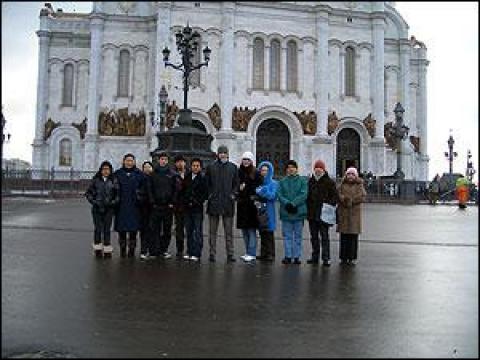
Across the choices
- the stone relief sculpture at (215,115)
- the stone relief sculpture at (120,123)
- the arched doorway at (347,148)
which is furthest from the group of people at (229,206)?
the arched doorway at (347,148)

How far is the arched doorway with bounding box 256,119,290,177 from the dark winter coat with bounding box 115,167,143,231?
35.8 metres

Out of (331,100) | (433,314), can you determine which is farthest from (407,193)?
(433,314)

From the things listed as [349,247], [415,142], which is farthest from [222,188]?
[415,142]

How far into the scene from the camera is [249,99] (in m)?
43.9

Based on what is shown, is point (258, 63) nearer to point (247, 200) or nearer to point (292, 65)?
point (292, 65)

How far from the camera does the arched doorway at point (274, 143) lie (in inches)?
1757

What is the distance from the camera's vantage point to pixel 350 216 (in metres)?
8.77

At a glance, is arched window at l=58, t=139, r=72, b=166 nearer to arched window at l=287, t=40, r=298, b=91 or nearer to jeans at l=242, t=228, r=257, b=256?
arched window at l=287, t=40, r=298, b=91

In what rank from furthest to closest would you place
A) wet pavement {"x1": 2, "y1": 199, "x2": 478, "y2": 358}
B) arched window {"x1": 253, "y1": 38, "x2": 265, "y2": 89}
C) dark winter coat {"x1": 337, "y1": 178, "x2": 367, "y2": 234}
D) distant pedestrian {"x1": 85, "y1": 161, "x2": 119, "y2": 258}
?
arched window {"x1": 253, "y1": 38, "x2": 265, "y2": 89} < dark winter coat {"x1": 337, "y1": 178, "x2": 367, "y2": 234} < distant pedestrian {"x1": 85, "y1": 161, "x2": 119, "y2": 258} < wet pavement {"x1": 2, "y1": 199, "x2": 478, "y2": 358}

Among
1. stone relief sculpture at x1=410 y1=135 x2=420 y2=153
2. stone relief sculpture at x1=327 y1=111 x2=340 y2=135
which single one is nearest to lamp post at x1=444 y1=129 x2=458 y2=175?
stone relief sculpture at x1=410 y1=135 x2=420 y2=153

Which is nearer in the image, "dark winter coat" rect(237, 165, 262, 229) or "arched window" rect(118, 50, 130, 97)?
"dark winter coat" rect(237, 165, 262, 229)

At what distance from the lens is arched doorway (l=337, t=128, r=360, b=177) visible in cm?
4588

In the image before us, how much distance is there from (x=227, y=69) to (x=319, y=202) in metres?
35.6

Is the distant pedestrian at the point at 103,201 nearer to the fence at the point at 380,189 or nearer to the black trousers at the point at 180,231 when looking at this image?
the black trousers at the point at 180,231
